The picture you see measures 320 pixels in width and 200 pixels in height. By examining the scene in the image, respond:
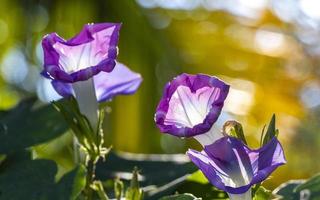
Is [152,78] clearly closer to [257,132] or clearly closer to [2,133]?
[257,132]

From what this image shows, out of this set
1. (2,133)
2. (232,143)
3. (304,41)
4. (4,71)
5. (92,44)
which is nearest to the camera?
(232,143)

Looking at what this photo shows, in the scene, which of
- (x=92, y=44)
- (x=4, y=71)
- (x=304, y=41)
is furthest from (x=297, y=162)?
(x=92, y=44)

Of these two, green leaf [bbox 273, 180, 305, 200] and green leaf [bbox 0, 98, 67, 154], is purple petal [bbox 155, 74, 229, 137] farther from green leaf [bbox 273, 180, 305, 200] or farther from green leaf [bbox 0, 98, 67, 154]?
green leaf [bbox 0, 98, 67, 154]

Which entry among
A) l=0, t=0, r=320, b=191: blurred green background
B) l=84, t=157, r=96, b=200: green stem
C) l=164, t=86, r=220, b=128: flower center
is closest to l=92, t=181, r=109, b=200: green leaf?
l=84, t=157, r=96, b=200: green stem

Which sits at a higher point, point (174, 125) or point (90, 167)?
point (174, 125)

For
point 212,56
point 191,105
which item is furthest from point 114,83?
point 212,56

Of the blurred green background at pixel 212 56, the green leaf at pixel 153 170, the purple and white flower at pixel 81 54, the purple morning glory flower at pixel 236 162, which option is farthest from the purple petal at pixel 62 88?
the blurred green background at pixel 212 56

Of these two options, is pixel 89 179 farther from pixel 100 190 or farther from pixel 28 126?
pixel 28 126
